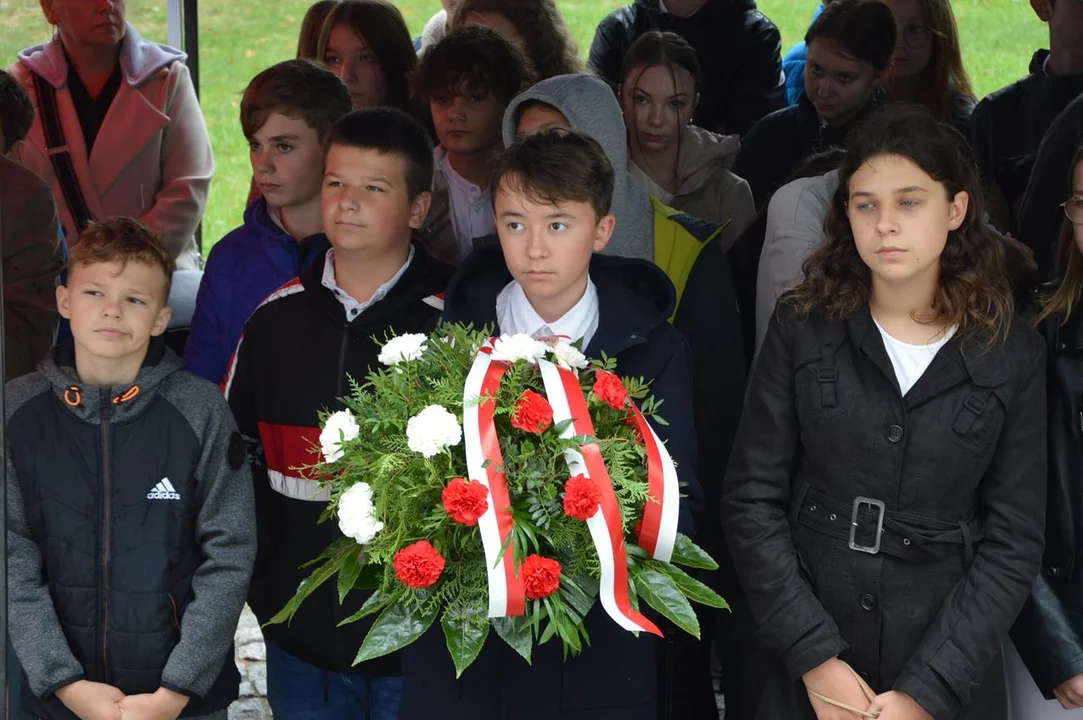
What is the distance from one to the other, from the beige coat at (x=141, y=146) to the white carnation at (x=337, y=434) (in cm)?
226

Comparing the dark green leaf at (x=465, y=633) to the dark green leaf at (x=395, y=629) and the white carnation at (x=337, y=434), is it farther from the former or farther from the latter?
the white carnation at (x=337, y=434)

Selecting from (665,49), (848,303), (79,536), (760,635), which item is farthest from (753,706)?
(665,49)

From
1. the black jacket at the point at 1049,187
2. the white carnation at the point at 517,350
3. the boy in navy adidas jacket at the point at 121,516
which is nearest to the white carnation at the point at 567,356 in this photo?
the white carnation at the point at 517,350

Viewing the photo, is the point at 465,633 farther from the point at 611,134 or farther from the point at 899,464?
the point at 611,134

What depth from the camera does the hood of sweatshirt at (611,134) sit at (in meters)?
3.31

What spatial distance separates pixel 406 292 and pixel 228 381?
482 mm

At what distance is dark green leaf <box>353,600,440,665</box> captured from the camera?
7.61ft

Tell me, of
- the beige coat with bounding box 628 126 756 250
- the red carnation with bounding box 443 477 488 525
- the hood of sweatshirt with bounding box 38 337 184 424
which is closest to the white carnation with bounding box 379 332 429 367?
the red carnation with bounding box 443 477 488 525

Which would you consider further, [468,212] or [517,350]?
[468,212]

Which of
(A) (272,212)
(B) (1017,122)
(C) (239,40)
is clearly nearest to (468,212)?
(A) (272,212)

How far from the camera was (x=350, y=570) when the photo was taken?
2445 millimetres

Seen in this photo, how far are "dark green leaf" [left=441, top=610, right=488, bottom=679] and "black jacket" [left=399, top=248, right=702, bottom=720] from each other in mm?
354

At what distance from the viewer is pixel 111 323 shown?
2996mm

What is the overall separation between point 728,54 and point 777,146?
2.74 feet
